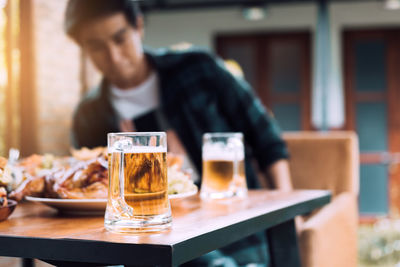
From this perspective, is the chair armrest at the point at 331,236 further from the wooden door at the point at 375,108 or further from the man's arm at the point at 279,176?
the wooden door at the point at 375,108

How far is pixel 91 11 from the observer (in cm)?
173

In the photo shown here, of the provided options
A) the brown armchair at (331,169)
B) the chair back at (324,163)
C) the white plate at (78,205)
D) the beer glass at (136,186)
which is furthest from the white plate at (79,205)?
the chair back at (324,163)

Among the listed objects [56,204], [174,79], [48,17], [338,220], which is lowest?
[338,220]

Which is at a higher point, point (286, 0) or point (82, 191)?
point (286, 0)

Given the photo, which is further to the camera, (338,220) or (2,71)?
(2,71)

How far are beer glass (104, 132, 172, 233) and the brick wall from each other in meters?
1.99

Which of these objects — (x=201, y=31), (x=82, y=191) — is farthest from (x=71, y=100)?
(x=201, y=31)

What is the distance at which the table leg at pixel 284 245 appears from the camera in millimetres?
1333

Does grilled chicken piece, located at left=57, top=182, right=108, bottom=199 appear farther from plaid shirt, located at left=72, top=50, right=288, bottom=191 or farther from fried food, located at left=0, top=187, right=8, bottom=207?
plaid shirt, located at left=72, top=50, right=288, bottom=191

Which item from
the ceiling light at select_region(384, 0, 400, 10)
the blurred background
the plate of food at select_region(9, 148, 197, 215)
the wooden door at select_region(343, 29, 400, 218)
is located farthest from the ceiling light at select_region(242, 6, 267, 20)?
the plate of food at select_region(9, 148, 197, 215)

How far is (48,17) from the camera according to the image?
2.73 m

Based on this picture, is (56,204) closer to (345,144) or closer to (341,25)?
(345,144)

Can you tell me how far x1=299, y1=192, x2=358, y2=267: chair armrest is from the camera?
4.52 feet

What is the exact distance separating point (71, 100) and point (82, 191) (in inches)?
79.8
